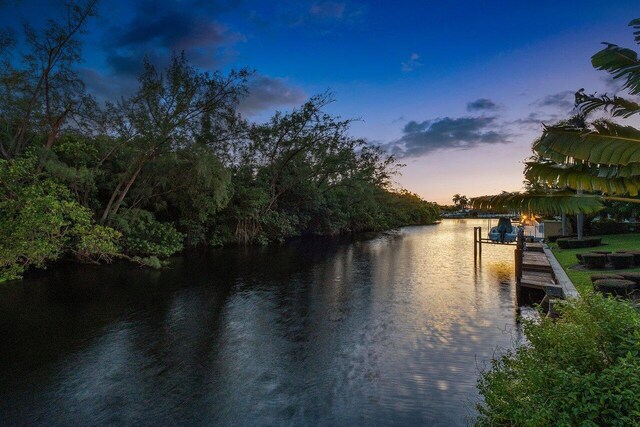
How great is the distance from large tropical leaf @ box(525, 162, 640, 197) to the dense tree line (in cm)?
1751

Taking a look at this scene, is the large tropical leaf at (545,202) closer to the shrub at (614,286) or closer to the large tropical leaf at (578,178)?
the large tropical leaf at (578,178)

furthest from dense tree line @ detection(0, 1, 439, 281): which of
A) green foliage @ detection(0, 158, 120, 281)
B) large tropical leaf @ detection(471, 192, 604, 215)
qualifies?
large tropical leaf @ detection(471, 192, 604, 215)

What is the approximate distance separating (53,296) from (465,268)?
20.6m

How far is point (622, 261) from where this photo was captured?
13.8 meters

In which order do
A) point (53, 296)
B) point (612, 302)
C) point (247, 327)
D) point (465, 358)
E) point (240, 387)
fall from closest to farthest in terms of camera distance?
point (612, 302)
point (240, 387)
point (465, 358)
point (247, 327)
point (53, 296)

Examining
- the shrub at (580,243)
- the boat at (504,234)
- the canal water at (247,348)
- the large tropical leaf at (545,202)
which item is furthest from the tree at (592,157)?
the boat at (504,234)

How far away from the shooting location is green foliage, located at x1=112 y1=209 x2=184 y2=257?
22.6 meters

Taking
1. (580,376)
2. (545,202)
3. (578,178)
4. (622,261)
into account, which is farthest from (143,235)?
(622,261)

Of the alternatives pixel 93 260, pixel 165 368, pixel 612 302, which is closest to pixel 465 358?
pixel 612 302

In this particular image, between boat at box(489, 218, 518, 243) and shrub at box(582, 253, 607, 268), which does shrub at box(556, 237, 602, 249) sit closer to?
boat at box(489, 218, 518, 243)

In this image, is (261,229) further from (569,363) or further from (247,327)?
(569,363)

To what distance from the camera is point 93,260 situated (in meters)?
21.7

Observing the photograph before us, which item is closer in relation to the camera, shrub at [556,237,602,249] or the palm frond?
the palm frond

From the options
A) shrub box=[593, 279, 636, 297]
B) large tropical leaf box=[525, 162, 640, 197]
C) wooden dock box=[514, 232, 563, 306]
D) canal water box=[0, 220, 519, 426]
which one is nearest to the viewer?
canal water box=[0, 220, 519, 426]
